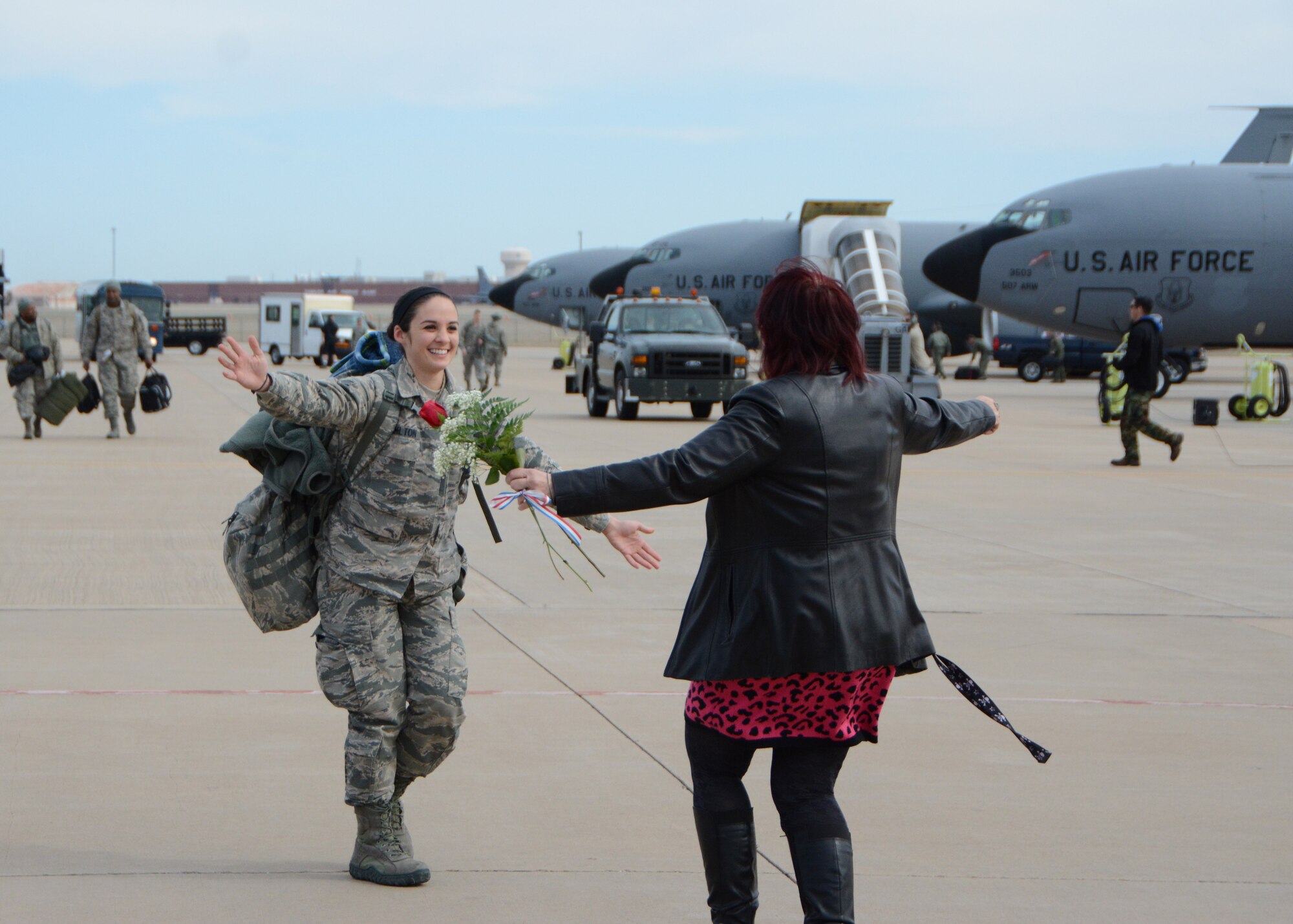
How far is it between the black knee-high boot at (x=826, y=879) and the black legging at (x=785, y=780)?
0.02 meters

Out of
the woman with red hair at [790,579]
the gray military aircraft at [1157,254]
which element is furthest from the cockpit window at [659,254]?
the woman with red hair at [790,579]

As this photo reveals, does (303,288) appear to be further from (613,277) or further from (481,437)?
(481,437)

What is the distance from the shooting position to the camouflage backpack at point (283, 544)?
4.18 meters

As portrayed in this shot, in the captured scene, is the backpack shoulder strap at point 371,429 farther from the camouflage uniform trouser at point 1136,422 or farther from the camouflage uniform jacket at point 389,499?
the camouflage uniform trouser at point 1136,422

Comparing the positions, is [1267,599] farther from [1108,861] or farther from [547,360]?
[547,360]

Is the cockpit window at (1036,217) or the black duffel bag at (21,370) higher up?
the cockpit window at (1036,217)

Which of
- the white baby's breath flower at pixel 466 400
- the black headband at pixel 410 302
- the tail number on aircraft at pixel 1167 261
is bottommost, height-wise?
the white baby's breath flower at pixel 466 400

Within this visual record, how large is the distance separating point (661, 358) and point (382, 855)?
66.0ft

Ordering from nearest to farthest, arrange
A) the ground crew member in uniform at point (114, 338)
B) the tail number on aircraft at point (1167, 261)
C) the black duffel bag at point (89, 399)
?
1. the black duffel bag at point (89, 399)
2. the ground crew member in uniform at point (114, 338)
3. the tail number on aircraft at point (1167, 261)

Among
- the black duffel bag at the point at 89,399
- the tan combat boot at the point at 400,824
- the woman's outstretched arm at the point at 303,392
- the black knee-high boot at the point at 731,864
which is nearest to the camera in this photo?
the black knee-high boot at the point at 731,864

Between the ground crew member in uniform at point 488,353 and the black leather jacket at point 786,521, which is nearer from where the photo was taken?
the black leather jacket at point 786,521

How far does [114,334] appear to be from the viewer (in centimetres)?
1822

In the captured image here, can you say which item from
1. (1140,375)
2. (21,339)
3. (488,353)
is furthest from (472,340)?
(1140,375)

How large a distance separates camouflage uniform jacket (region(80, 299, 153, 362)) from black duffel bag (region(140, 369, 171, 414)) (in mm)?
1250
